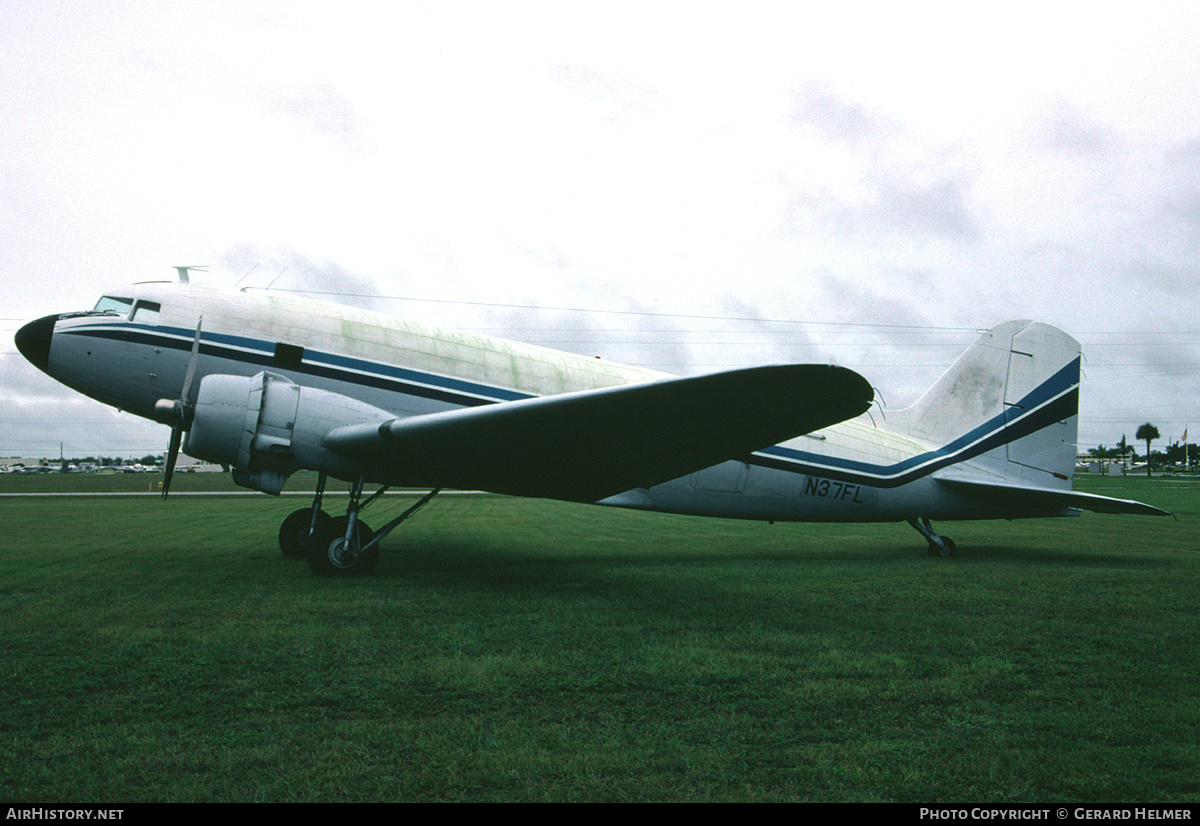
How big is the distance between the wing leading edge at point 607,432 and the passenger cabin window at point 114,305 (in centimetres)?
329

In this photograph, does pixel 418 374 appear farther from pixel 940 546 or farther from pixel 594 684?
pixel 940 546

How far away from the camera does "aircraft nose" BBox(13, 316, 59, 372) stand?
938cm

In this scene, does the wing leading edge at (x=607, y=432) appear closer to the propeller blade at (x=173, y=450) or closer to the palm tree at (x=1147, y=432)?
the propeller blade at (x=173, y=450)

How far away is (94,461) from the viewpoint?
195 m

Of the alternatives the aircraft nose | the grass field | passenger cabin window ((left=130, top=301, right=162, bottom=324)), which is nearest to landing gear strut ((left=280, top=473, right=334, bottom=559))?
the grass field

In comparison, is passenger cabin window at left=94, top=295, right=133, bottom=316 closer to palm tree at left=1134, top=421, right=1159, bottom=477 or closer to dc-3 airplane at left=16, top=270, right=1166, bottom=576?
dc-3 airplane at left=16, top=270, right=1166, bottom=576

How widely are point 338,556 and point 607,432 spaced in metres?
3.82

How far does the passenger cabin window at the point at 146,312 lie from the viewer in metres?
9.45

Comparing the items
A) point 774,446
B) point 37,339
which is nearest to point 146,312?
point 37,339

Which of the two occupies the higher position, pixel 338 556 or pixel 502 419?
pixel 502 419

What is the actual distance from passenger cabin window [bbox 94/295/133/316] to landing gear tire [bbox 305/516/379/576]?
383 cm

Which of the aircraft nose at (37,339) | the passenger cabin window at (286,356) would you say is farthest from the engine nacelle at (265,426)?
the aircraft nose at (37,339)

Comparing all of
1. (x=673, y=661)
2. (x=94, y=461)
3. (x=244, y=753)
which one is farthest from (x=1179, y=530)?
(x=94, y=461)

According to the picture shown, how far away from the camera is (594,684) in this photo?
4664 mm
